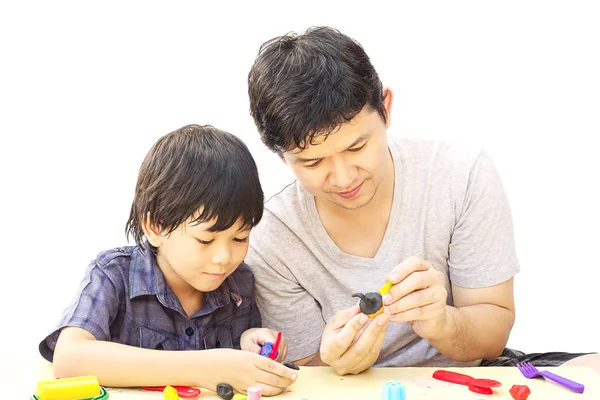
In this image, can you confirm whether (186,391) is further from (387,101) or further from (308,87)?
(387,101)

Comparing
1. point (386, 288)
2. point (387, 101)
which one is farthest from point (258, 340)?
point (387, 101)

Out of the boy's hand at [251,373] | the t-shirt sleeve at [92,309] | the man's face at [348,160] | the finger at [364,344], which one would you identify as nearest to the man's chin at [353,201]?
the man's face at [348,160]

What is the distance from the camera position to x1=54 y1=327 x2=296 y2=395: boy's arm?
133 centimetres

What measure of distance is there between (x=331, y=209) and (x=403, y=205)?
0.15m

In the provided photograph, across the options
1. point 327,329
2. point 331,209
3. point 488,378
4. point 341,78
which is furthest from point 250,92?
point 488,378

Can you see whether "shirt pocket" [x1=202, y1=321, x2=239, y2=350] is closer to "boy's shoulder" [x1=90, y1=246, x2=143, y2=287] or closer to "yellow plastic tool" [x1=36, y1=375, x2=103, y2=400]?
"boy's shoulder" [x1=90, y1=246, x2=143, y2=287]

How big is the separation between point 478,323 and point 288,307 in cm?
40

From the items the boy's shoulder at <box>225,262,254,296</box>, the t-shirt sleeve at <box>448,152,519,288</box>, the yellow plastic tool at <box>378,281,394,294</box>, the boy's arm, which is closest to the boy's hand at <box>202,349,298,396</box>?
the boy's arm

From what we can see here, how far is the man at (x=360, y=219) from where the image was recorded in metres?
1.46

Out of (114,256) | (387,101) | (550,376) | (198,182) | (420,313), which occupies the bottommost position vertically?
(550,376)

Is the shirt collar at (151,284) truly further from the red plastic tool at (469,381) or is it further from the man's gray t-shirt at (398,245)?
the red plastic tool at (469,381)

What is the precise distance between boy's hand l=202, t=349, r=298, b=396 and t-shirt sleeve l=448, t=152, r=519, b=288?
1.61 ft

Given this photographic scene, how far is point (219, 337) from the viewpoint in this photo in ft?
5.40

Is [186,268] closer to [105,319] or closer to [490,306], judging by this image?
[105,319]
